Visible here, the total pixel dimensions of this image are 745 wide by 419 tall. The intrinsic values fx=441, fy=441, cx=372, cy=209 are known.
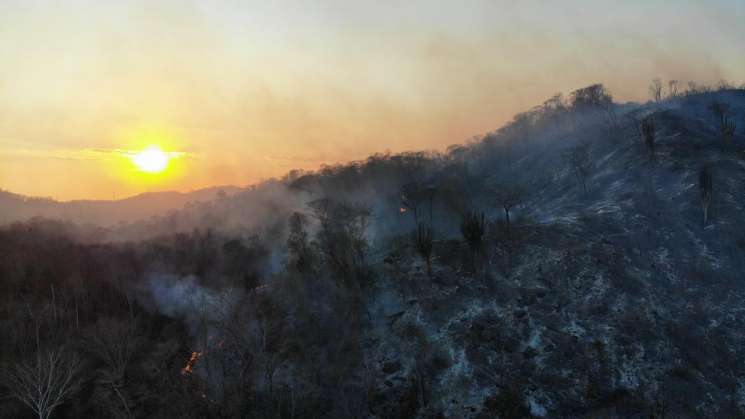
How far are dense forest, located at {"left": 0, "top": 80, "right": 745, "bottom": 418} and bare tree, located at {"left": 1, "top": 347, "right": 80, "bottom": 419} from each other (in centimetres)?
44

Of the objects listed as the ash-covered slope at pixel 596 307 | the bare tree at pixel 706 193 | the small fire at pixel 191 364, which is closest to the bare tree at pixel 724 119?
the ash-covered slope at pixel 596 307

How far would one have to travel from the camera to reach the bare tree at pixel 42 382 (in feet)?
93.4

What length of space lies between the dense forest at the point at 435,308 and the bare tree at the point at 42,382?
1.44 ft

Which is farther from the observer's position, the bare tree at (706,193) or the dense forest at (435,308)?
the bare tree at (706,193)

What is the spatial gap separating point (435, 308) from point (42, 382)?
31.1m

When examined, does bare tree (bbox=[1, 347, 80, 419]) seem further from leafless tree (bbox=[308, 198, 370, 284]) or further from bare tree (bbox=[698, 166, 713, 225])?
bare tree (bbox=[698, 166, 713, 225])

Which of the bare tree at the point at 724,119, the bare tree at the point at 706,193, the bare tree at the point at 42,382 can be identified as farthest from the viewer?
the bare tree at the point at 724,119

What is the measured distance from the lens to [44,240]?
80.9 metres

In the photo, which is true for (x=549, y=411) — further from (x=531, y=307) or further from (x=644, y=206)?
(x=644, y=206)

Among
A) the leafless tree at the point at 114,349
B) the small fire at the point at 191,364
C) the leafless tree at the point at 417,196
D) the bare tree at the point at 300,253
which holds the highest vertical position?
the leafless tree at the point at 417,196

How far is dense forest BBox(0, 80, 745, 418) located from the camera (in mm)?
32062

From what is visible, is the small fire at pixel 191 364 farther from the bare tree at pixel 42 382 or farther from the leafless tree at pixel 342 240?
the leafless tree at pixel 342 240

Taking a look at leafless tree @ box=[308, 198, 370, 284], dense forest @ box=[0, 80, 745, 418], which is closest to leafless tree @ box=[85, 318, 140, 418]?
dense forest @ box=[0, 80, 745, 418]

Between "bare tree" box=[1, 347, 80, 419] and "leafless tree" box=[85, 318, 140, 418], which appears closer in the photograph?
"bare tree" box=[1, 347, 80, 419]
